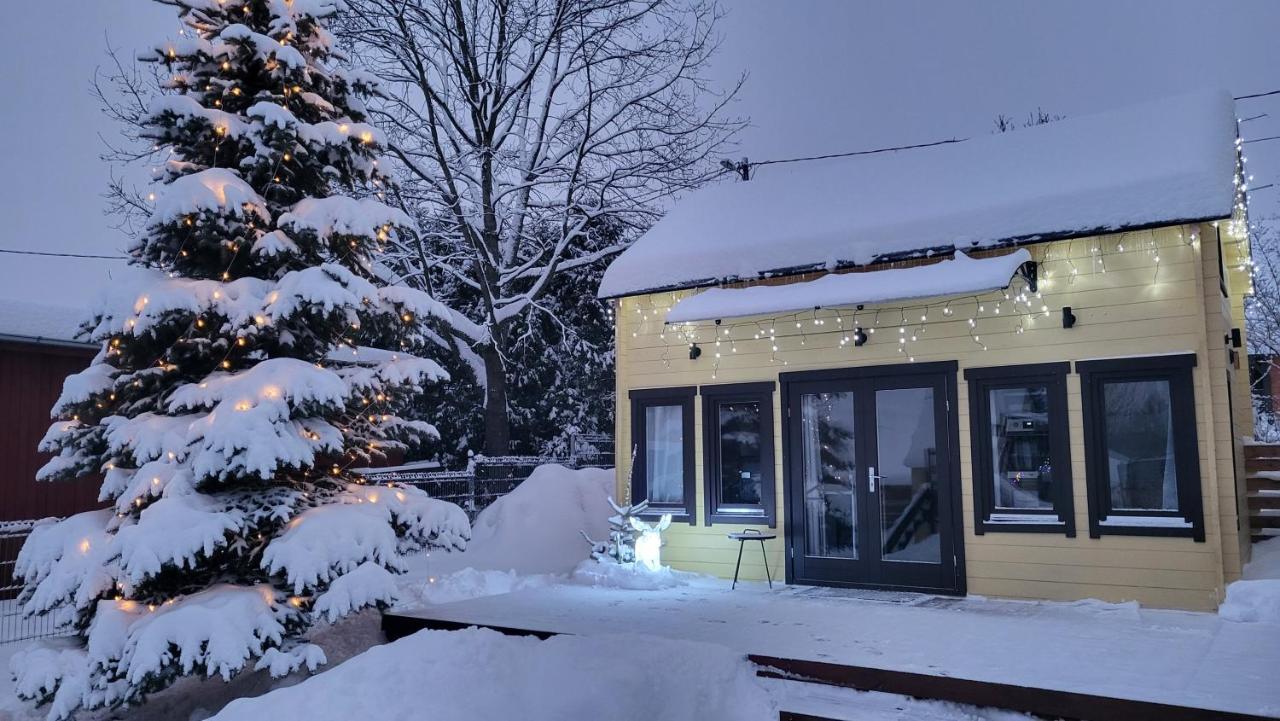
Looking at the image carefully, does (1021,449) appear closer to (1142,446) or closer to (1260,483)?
(1142,446)

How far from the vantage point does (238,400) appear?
552cm

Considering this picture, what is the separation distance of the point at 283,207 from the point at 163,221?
829 millimetres

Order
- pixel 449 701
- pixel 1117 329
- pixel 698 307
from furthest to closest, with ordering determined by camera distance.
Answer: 1. pixel 698 307
2. pixel 1117 329
3. pixel 449 701

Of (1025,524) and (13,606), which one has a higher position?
(1025,524)

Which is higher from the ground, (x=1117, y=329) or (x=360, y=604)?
(x=1117, y=329)

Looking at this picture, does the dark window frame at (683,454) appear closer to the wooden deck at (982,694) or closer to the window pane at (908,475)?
the window pane at (908,475)

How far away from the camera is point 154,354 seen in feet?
19.5

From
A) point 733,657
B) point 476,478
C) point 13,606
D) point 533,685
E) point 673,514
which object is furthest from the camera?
point 476,478

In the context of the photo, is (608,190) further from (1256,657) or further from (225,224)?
(1256,657)

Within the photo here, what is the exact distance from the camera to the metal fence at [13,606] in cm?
779

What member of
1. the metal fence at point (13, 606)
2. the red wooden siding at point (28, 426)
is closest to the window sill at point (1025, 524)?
the metal fence at point (13, 606)

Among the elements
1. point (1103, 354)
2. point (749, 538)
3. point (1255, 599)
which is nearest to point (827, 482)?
point (749, 538)

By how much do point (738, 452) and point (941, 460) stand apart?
6.48 ft

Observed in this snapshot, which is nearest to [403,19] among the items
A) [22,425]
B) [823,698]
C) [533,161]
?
[533,161]
